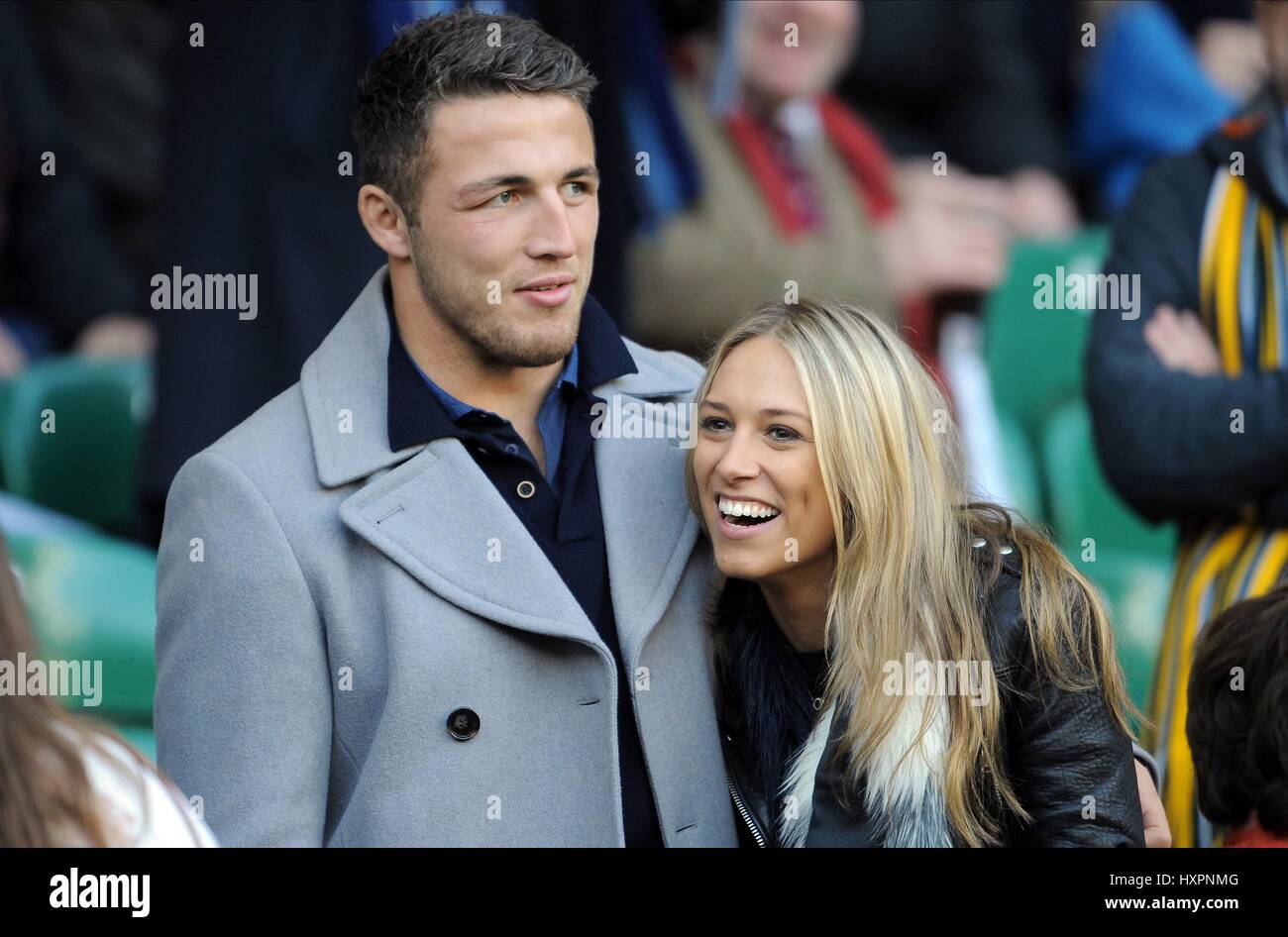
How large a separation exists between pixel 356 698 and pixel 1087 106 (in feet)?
10.0

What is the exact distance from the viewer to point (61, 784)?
241 centimetres

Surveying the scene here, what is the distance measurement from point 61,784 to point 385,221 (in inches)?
37.5

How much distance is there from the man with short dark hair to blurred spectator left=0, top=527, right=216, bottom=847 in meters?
0.19

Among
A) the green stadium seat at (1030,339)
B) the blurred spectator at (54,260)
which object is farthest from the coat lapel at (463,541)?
the green stadium seat at (1030,339)

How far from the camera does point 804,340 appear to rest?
268 centimetres

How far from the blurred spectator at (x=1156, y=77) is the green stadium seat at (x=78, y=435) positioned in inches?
97.2

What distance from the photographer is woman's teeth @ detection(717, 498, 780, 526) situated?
2676 mm

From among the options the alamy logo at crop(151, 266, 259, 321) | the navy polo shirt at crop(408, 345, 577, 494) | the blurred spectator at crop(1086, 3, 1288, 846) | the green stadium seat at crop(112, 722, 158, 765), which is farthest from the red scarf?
the green stadium seat at crop(112, 722, 158, 765)

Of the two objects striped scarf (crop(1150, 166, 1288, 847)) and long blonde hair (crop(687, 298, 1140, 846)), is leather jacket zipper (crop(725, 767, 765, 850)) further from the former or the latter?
striped scarf (crop(1150, 166, 1288, 847))

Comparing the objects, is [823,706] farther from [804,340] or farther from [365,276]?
[365,276]

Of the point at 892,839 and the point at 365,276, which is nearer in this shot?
the point at 892,839
